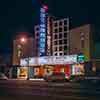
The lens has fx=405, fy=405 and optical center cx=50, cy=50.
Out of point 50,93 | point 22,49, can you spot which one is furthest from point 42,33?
point 50,93

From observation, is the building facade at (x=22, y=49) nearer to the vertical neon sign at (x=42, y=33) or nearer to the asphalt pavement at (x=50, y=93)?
the vertical neon sign at (x=42, y=33)

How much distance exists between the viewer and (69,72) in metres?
74.8

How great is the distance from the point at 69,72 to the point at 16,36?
87.5ft

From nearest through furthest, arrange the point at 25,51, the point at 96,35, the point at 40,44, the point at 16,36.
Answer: the point at 96,35, the point at 40,44, the point at 25,51, the point at 16,36

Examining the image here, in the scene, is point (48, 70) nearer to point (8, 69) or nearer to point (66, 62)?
point (66, 62)

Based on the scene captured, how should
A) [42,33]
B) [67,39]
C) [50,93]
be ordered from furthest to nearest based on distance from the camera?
[42,33], [67,39], [50,93]

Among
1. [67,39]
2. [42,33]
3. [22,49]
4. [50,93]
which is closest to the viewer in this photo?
[50,93]

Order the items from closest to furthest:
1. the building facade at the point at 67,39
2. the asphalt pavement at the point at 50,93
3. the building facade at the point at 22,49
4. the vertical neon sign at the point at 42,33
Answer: the asphalt pavement at the point at 50,93 < the building facade at the point at 67,39 < the vertical neon sign at the point at 42,33 < the building facade at the point at 22,49

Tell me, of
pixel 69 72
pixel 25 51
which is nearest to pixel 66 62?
pixel 69 72

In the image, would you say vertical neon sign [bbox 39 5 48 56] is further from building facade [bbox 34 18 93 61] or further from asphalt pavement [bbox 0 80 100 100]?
asphalt pavement [bbox 0 80 100 100]

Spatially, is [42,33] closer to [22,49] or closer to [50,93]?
[22,49]

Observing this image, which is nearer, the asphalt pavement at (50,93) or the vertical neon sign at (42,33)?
the asphalt pavement at (50,93)

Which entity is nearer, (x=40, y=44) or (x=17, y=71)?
(x=40, y=44)

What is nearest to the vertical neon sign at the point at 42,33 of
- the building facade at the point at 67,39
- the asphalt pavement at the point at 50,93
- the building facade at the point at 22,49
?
the building facade at the point at 67,39
